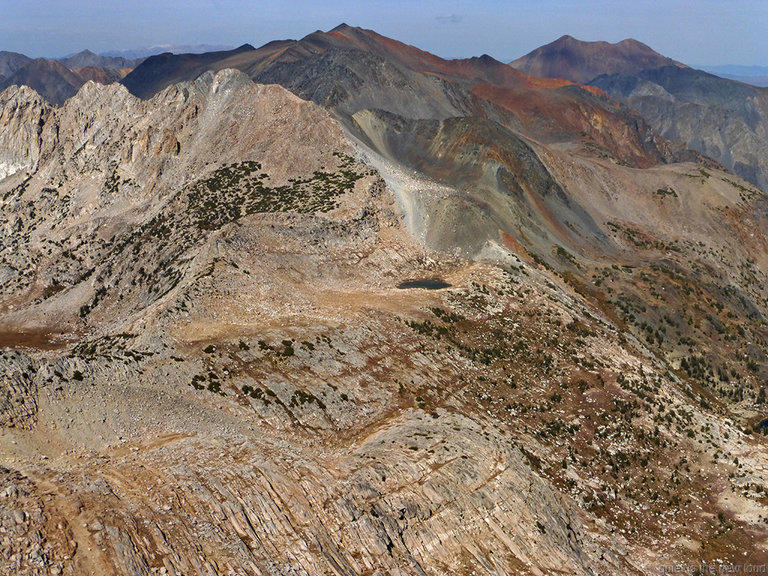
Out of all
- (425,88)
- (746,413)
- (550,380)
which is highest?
(425,88)

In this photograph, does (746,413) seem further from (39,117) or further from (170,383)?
(39,117)

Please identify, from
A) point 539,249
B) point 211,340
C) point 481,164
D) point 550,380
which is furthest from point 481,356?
point 481,164

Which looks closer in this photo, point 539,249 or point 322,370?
point 322,370

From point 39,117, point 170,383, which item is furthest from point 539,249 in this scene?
point 39,117

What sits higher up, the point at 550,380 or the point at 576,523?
the point at 550,380

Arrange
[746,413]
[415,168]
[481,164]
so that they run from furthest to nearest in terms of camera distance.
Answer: [415,168] < [481,164] < [746,413]

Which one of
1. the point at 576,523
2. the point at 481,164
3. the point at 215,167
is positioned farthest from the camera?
the point at 481,164
